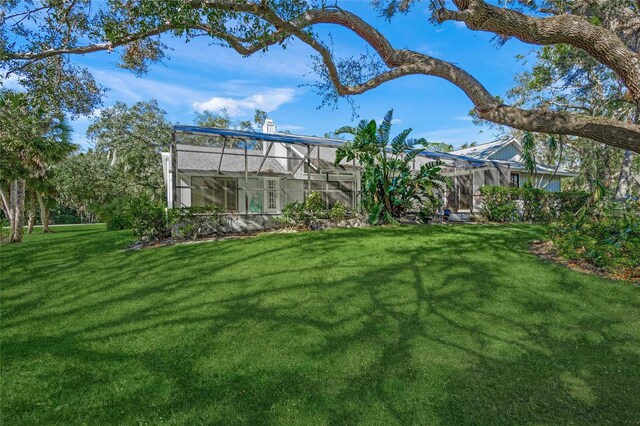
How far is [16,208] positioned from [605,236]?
1838 cm

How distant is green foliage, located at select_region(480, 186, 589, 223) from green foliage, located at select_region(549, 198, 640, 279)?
20.9 ft

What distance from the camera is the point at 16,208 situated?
1262 centimetres

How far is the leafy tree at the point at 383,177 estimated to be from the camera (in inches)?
467

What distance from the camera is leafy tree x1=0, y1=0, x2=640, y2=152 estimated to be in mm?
3314

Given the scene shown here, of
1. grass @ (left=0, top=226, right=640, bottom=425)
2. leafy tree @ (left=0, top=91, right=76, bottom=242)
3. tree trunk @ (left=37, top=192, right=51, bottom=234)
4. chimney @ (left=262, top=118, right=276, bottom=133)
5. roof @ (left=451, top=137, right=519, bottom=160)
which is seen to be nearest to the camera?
grass @ (left=0, top=226, right=640, bottom=425)

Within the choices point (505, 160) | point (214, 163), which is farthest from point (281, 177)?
point (505, 160)

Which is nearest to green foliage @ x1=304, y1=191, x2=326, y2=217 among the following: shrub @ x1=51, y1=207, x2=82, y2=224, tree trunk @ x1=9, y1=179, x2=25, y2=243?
tree trunk @ x1=9, y1=179, x2=25, y2=243

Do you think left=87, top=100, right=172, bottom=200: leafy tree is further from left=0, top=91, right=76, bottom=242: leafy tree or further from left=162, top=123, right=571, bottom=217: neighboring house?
left=0, top=91, right=76, bottom=242: leafy tree

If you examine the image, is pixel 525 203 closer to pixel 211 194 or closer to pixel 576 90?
pixel 576 90

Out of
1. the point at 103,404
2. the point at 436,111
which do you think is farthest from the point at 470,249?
the point at 436,111

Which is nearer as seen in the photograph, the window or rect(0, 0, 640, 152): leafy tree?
rect(0, 0, 640, 152): leafy tree

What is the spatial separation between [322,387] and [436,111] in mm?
16263

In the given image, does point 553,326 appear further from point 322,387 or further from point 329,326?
point 322,387

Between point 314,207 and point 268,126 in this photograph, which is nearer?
point 314,207
